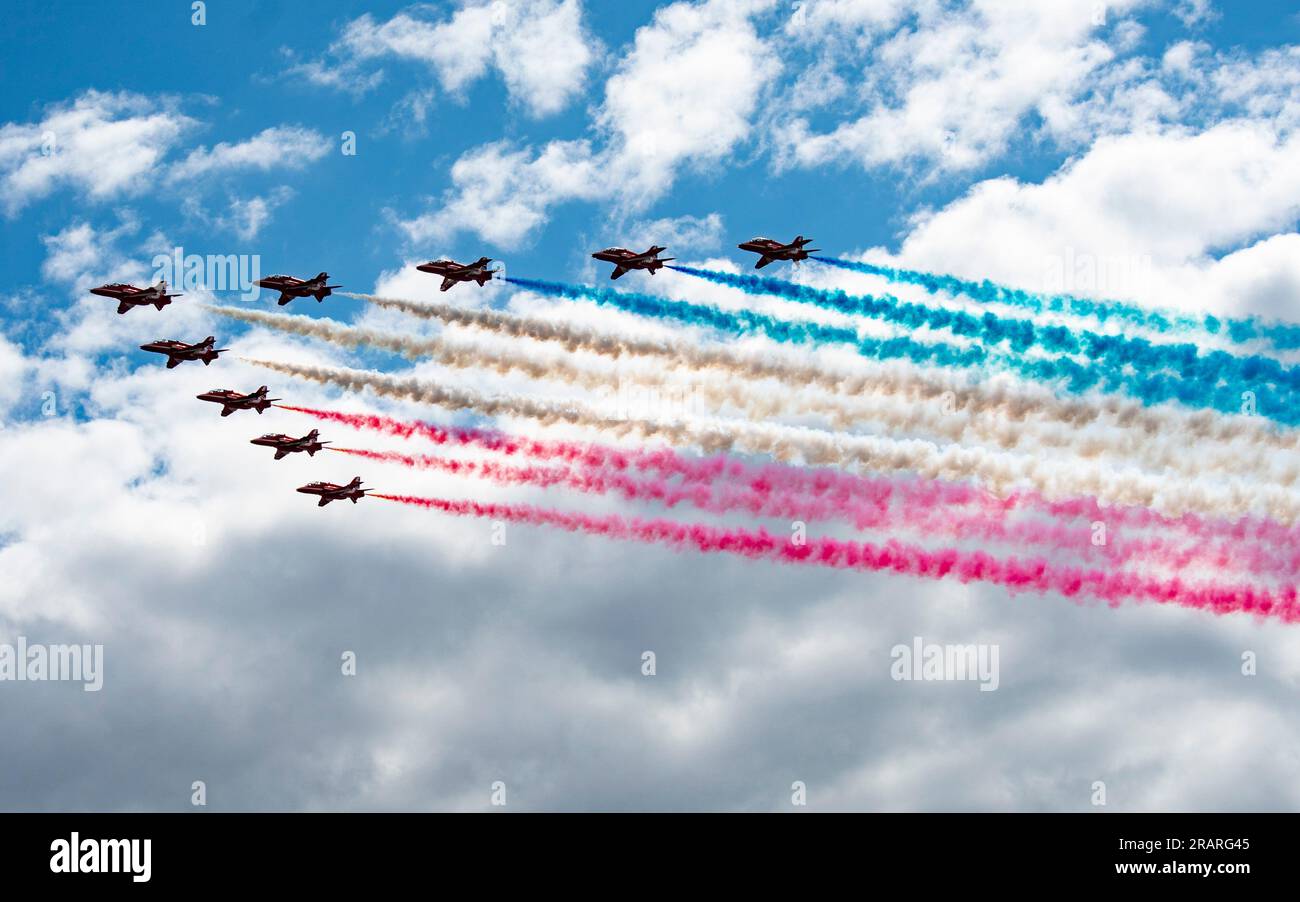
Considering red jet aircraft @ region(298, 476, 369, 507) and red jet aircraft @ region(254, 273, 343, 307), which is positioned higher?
red jet aircraft @ region(254, 273, 343, 307)

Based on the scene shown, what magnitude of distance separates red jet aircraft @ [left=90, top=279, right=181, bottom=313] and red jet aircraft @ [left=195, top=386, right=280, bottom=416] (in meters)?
7.59

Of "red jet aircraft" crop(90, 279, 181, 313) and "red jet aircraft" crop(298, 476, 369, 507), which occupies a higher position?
"red jet aircraft" crop(90, 279, 181, 313)

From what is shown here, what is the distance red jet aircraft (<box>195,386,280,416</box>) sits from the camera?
504ft

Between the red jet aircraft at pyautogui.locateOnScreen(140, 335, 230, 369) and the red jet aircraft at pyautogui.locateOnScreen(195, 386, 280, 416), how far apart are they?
105 inches

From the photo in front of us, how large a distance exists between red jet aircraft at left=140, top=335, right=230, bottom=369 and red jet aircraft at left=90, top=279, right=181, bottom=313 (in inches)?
125

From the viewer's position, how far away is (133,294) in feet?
497

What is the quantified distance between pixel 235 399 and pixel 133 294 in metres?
10.4

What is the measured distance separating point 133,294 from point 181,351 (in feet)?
17.5

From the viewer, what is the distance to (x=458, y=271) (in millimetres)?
147125

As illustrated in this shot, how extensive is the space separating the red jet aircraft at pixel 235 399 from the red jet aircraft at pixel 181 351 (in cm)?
268

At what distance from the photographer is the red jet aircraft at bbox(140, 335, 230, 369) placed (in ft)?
503

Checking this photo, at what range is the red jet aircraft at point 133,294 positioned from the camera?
152m
